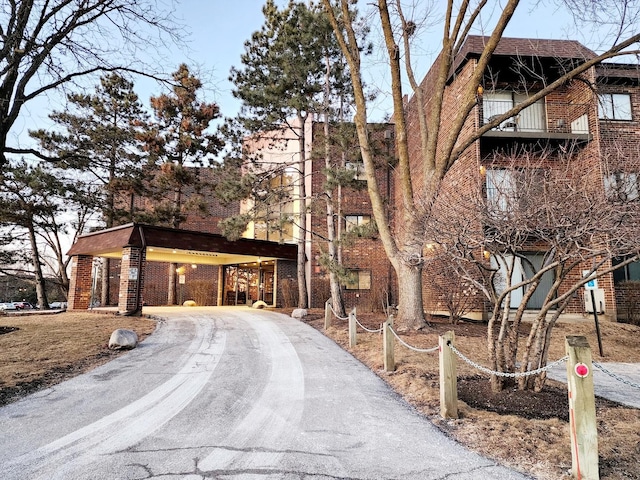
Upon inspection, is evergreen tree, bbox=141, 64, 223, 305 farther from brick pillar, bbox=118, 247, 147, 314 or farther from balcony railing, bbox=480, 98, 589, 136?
balcony railing, bbox=480, 98, 589, 136

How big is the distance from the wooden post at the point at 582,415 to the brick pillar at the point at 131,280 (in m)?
14.0

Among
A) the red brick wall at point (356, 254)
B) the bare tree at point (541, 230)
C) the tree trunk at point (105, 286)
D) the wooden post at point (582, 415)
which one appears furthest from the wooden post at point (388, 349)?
the tree trunk at point (105, 286)

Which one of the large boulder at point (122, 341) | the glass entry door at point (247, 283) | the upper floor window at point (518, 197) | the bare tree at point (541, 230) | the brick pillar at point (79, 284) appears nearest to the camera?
the bare tree at point (541, 230)

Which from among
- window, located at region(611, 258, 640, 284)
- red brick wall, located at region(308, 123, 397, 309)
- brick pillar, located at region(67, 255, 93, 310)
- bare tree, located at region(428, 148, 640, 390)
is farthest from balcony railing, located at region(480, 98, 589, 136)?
brick pillar, located at region(67, 255, 93, 310)

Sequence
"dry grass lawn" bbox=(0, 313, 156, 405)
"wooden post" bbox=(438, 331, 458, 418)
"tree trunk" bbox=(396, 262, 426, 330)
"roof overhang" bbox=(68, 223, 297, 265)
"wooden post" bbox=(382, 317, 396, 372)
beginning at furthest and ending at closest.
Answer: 1. "roof overhang" bbox=(68, 223, 297, 265)
2. "tree trunk" bbox=(396, 262, 426, 330)
3. "wooden post" bbox=(382, 317, 396, 372)
4. "dry grass lawn" bbox=(0, 313, 156, 405)
5. "wooden post" bbox=(438, 331, 458, 418)

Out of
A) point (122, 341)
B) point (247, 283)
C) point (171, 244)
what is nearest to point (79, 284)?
point (171, 244)

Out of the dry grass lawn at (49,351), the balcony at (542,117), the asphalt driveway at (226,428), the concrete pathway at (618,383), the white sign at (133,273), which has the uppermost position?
the balcony at (542,117)

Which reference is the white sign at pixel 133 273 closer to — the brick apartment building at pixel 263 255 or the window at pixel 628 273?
the brick apartment building at pixel 263 255

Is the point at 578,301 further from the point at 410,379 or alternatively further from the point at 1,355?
the point at 1,355

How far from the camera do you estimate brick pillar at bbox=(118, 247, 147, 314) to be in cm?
1386

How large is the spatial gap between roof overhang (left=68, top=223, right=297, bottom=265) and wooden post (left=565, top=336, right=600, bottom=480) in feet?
46.4

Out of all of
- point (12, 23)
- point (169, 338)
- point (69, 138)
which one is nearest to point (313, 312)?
point (169, 338)

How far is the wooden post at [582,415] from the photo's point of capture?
9.48ft

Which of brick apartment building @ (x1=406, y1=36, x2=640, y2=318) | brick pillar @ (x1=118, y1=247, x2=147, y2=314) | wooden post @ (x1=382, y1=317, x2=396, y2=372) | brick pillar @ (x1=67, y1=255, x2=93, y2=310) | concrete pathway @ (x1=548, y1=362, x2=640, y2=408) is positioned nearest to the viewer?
concrete pathway @ (x1=548, y1=362, x2=640, y2=408)
